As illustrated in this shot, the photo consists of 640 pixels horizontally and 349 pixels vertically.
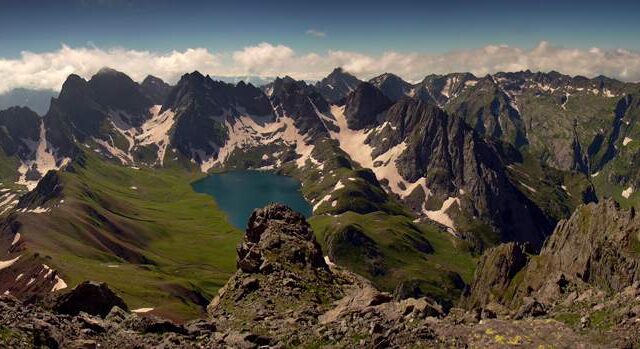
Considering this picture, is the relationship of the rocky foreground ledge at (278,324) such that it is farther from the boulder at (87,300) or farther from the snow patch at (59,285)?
the snow patch at (59,285)

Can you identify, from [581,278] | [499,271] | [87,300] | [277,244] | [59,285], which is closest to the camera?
[87,300]

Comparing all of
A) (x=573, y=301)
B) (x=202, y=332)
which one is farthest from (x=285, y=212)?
(x=573, y=301)

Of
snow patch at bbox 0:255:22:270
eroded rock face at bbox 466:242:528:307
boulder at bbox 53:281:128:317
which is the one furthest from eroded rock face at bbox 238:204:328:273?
snow patch at bbox 0:255:22:270

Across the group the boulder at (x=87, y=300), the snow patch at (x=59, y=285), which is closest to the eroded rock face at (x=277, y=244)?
the boulder at (x=87, y=300)

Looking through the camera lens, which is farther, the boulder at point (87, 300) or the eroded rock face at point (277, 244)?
the eroded rock face at point (277, 244)

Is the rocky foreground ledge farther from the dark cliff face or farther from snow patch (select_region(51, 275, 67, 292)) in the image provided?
snow patch (select_region(51, 275, 67, 292))

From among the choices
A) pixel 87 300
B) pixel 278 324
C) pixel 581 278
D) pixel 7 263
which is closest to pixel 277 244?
pixel 278 324

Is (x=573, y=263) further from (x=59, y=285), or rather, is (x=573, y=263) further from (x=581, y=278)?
(x=59, y=285)

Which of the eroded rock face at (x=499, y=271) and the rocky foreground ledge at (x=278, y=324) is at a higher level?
the rocky foreground ledge at (x=278, y=324)

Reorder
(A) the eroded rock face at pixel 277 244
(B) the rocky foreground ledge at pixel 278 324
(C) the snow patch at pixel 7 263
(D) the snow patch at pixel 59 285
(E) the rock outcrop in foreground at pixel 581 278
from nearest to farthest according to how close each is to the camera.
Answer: (B) the rocky foreground ledge at pixel 278 324 → (E) the rock outcrop in foreground at pixel 581 278 → (A) the eroded rock face at pixel 277 244 → (D) the snow patch at pixel 59 285 → (C) the snow patch at pixel 7 263
